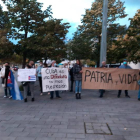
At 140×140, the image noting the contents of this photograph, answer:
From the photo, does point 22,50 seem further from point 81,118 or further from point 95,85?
point 81,118

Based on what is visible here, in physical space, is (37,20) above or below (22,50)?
above

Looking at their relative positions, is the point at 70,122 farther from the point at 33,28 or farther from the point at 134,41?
the point at 134,41

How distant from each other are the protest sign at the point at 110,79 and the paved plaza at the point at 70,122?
1.86m

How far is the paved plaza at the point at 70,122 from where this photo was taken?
175 inches

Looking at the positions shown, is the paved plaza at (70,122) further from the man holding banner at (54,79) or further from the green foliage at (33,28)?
the green foliage at (33,28)

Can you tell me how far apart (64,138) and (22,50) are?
7.94 m

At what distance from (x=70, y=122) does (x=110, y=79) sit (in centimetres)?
454

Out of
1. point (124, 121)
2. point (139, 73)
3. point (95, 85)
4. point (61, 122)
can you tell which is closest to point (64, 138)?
point (61, 122)

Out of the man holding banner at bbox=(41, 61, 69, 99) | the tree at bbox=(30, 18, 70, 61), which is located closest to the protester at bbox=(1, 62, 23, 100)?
the man holding banner at bbox=(41, 61, 69, 99)

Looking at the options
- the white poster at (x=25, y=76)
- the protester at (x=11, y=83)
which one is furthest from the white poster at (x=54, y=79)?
the protester at (x=11, y=83)

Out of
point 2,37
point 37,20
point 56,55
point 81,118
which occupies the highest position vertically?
point 37,20

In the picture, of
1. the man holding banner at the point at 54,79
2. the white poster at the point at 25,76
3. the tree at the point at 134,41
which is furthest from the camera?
the tree at the point at 134,41

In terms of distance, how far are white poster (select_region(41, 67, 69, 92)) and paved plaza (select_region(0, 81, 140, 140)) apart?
143 cm

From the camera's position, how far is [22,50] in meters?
11.3
